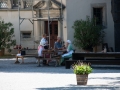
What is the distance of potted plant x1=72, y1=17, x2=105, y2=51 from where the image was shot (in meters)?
34.2

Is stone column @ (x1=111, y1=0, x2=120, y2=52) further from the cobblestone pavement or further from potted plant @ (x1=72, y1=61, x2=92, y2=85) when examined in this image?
potted plant @ (x1=72, y1=61, x2=92, y2=85)

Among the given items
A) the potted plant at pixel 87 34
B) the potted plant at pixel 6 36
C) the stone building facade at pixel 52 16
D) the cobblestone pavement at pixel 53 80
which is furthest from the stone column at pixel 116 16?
the potted plant at pixel 6 36

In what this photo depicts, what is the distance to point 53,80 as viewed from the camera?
20719mm

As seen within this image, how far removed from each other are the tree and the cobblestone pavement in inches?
414

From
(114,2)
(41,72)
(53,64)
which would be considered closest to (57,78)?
(41,72)

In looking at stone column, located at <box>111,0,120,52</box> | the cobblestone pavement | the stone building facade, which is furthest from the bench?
the stone building facade

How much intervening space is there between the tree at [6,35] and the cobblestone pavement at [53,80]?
34.5ft

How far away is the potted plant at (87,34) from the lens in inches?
1347

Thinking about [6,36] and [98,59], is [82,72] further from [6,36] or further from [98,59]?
[6,36]

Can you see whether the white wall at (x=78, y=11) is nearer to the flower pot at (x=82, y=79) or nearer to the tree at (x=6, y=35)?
the tree at (x=6, y=35)

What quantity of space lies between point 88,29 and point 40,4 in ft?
16.9

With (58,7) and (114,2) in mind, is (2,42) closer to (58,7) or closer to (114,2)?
(58,7)

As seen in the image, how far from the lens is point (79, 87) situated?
17.4 meters

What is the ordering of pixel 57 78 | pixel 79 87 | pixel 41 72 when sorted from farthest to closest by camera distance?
1. pixel 41 72
2. pixel 57 78
3. pixel 79 87
